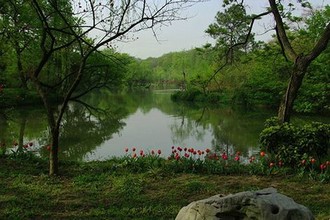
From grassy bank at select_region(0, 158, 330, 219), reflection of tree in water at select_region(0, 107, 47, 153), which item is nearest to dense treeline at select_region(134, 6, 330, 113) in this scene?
grassy bank at select_region(0, 158, 330, 219)

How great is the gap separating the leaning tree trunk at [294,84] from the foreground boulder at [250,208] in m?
5.53

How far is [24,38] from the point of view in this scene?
25.5ft

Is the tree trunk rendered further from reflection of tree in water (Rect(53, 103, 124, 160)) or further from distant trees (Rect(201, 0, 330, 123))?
distant trees (Rect(201, 0, 330, 123))

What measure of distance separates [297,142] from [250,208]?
15.2 ft

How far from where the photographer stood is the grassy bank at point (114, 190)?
15.0 ft

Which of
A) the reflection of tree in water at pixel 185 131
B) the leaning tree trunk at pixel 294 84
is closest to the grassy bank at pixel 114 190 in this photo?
the leaning tree trunk at pixel 294 84

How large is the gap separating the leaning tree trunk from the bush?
0.87 m

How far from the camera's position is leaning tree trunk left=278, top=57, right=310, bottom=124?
7.98 metres

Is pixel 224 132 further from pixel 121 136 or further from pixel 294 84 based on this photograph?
pixel 294 84

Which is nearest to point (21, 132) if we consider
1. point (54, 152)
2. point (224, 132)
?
point (224, 132)

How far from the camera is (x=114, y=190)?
548 cm

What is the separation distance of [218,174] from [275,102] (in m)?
20.5

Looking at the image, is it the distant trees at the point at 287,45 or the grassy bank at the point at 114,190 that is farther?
the distant trees at the point at 287,45

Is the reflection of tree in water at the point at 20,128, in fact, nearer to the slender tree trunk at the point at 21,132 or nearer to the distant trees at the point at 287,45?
the slender tree trunk at the point at 21,132
